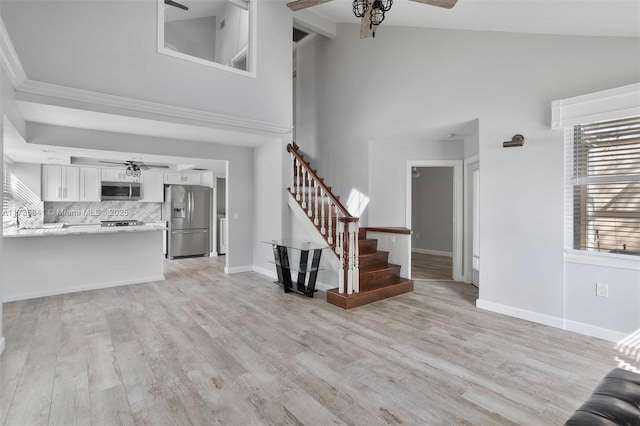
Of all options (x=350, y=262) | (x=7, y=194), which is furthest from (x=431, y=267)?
(x=7, y=194)

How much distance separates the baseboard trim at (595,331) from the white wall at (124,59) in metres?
4.65

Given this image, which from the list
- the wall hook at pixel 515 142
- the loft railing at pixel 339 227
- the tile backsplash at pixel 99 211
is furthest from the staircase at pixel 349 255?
the tile backsplash at pixel 99 211

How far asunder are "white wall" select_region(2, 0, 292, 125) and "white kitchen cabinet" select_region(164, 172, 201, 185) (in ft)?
13.1

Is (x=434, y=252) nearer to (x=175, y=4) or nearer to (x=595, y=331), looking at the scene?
(x=595, y=331)

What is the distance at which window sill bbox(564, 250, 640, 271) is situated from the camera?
2.92 m

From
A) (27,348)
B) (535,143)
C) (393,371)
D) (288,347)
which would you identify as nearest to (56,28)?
(27,348)

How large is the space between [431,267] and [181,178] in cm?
630

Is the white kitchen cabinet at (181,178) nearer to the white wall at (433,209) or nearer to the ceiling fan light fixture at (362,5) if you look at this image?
the white wall at (433,209)

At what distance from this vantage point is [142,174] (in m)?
7.44

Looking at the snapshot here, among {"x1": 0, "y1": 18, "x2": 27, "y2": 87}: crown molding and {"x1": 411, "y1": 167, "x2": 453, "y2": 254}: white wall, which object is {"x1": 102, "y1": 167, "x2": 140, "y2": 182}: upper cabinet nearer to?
{"x1": 0, "y1": 18, "x2": 27, "y2": 87}: crown molding

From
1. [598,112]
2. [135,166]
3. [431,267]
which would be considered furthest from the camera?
[431,267]

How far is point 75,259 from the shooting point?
464cm

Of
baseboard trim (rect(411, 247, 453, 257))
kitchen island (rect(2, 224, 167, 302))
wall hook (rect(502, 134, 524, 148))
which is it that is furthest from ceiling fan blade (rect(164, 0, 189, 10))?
baseboard trim (rect(411, 247, 453, 257))

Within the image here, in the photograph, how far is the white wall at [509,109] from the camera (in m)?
3.30
